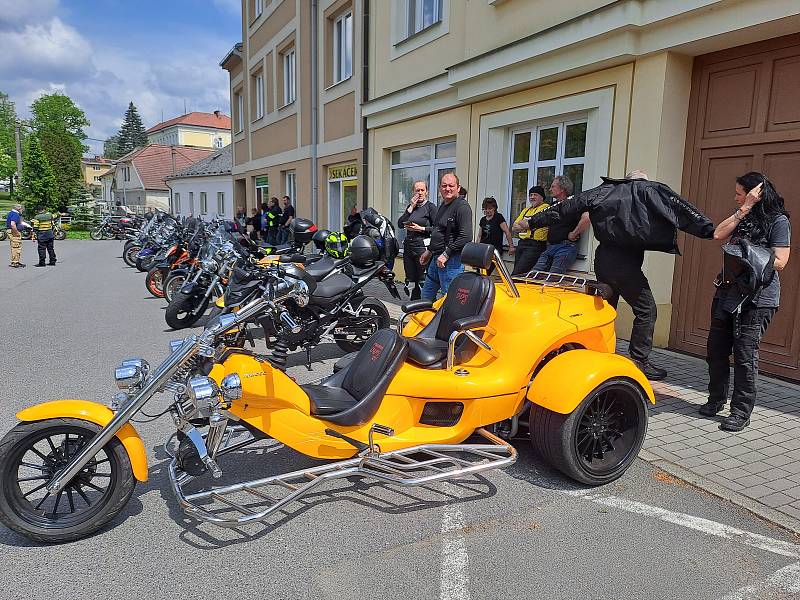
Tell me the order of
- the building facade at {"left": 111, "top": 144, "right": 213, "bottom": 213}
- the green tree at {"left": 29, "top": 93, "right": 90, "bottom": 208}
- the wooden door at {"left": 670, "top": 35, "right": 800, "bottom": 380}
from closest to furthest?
the wooden door at {"left": 670, "top": 35, "right": 800, "bottom": 380}
the green tree at {"left": 29, "top": 93, "right": 90, "bottom": 208}
the building facade at {"left": 111, "top": 144, "right": 213, "bottom": 213}

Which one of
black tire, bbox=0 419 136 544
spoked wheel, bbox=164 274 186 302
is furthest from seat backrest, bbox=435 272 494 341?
spoked wheel, bbox=164 274 186 302

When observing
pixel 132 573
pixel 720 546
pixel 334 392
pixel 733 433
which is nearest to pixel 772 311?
pixel 733 433

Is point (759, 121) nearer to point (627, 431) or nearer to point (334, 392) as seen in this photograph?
point (627, 431)

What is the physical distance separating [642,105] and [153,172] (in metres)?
62.4

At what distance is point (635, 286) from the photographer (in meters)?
5.28

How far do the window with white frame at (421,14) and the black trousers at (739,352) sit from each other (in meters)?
7.69

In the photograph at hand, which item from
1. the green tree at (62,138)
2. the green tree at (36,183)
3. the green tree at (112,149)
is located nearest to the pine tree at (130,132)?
the green tree at (112,149)

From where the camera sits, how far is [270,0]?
19531mm

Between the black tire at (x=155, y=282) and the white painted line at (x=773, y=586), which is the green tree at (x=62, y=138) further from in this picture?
the white painted line at (x=773, y=586)

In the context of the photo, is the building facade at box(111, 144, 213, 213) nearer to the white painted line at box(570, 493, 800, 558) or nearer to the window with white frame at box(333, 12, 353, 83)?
the window with white frame at box(333, 12, 353, 83)

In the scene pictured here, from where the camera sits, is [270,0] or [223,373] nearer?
[223,373]

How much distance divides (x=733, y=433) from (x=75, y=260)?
18658 mm

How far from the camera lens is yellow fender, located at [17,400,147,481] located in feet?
9.10

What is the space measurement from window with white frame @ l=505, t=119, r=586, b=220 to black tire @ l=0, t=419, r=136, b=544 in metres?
6.43
